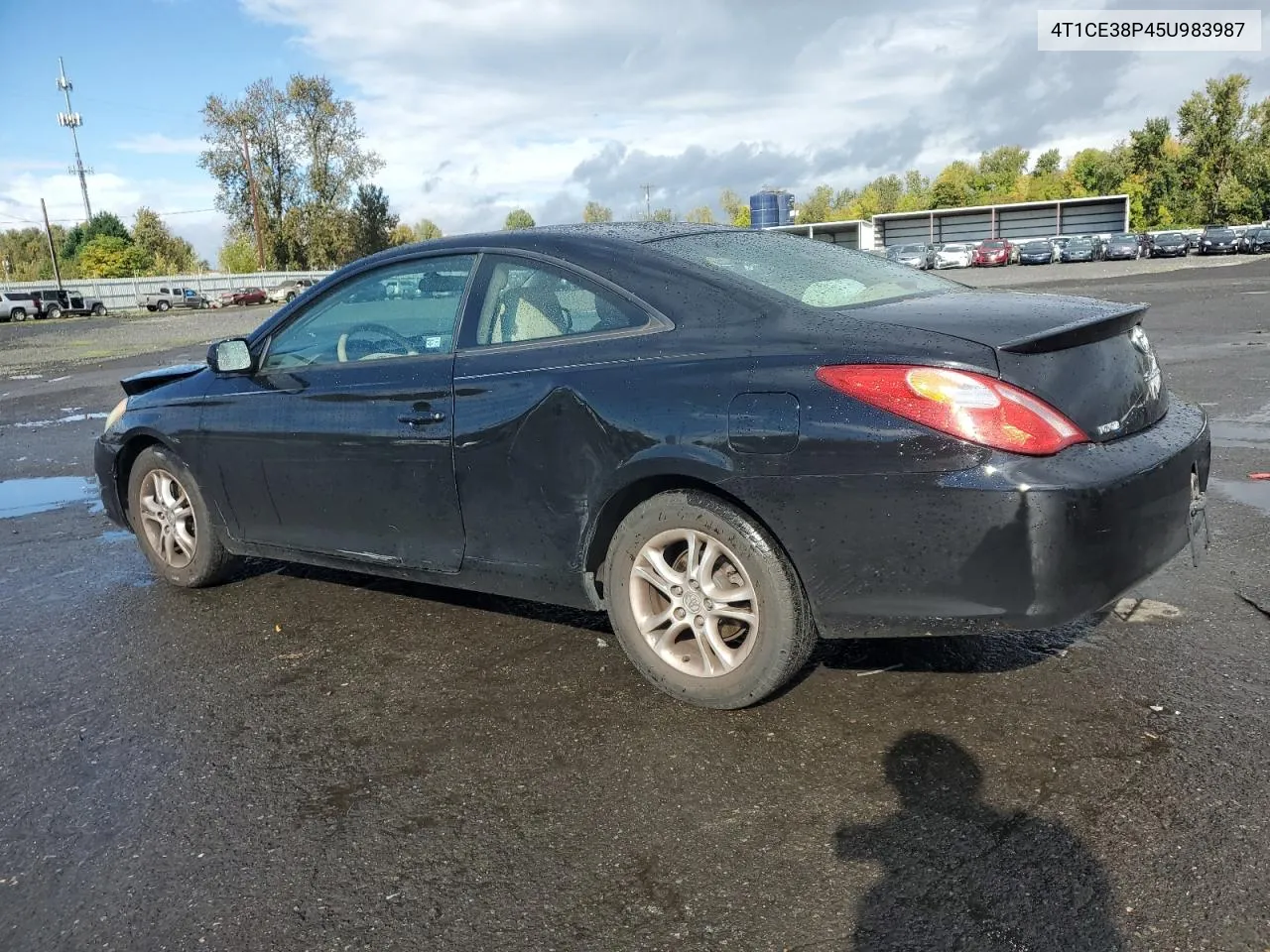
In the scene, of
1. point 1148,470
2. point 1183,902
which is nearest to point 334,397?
point 1148,470

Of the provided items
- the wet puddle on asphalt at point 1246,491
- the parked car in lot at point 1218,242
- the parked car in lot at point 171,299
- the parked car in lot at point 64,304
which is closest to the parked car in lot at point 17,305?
the parked car in lot at point 64,304

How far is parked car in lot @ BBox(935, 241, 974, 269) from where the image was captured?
59291 millimetres

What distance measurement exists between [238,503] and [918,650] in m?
3.01

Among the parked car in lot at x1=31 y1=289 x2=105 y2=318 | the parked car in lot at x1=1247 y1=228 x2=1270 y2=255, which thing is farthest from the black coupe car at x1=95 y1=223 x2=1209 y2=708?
the parked car in lot at x1=1247 y1=228 x2=1270 y2=255

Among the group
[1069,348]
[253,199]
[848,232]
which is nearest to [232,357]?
[1069,348]

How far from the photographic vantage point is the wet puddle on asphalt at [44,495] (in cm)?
729

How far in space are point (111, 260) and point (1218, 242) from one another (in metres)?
83.0

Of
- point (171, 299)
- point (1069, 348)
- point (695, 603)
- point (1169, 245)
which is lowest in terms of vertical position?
point (1169, 245)

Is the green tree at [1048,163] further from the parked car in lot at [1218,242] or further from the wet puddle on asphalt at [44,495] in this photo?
the wet puddle on asphalt at [44,495]

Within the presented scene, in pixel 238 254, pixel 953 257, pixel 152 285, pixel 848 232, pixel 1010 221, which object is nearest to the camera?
pixel 953 257

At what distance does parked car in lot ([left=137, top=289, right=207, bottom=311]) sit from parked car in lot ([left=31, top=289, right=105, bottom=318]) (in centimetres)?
519

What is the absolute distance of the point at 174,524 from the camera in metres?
5.11

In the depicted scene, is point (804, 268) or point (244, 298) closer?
point (804, 268)

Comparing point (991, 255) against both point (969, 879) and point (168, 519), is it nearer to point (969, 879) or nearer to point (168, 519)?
point (168, 519)
